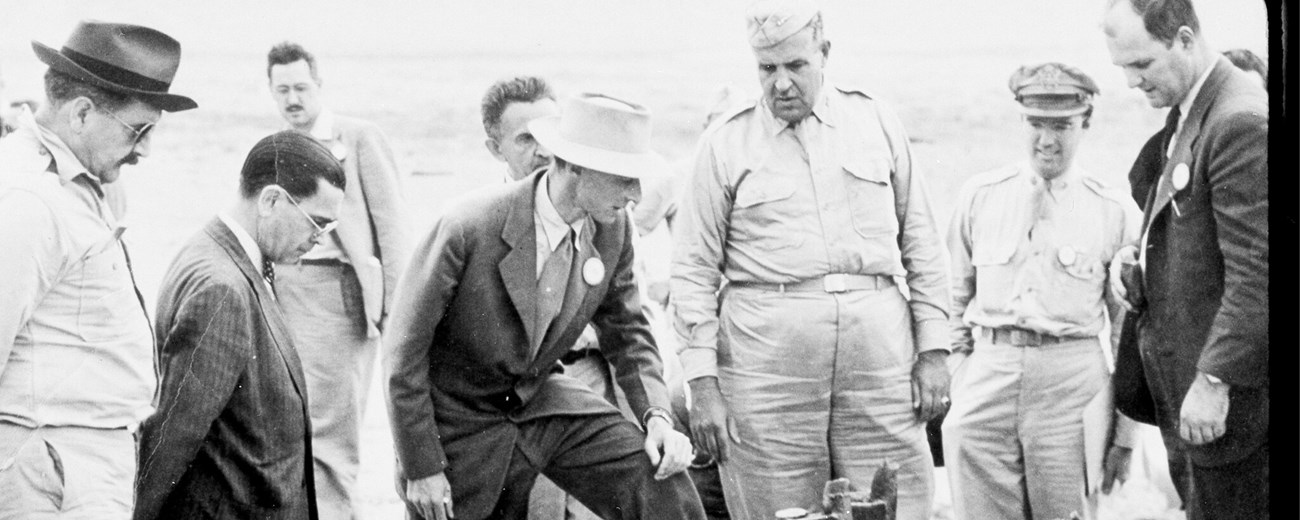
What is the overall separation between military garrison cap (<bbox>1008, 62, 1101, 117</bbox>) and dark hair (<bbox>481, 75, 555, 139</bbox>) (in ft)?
4.84

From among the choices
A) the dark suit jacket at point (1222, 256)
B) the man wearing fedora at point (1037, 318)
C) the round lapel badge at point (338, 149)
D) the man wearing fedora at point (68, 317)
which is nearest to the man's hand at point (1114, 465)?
the man wearing fedora at point (1037, 318)

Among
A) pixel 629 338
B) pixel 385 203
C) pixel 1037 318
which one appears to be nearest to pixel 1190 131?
pixel 1037 318

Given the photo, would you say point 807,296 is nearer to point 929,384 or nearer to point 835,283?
point 835,283

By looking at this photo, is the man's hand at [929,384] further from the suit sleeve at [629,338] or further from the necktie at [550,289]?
the necktie at [550,289]

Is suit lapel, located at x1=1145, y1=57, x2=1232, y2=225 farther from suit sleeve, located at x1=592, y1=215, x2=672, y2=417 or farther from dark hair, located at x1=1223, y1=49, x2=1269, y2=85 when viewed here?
suit sleeve, located at x1=592, y1=215, x2=672, y2=417

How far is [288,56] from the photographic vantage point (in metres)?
4.48

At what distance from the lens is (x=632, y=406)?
4.13 m

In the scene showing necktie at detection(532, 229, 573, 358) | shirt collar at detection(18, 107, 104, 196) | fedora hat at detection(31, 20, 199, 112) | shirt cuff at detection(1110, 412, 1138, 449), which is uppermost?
fedora hat at detection(31, 20, 199, 112)

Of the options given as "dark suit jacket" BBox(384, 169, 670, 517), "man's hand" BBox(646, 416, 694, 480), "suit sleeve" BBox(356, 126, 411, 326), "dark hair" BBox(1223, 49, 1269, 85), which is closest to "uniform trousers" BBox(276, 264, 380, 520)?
→ "suit sleeve" BBox(356, 126, 411, 326)

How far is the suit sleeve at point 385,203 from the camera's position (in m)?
4.63

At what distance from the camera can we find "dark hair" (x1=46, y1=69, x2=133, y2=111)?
11.9ft

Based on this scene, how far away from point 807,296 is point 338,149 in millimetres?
1470

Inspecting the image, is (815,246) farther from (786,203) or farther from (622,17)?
(622,17)

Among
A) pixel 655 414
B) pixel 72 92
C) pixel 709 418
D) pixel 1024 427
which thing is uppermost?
pixel 72 92
